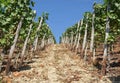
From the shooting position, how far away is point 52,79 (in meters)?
31.2

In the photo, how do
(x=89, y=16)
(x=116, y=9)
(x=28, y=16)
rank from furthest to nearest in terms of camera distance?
(x=89, y=16), (x=28, y=16), (x=116, y=9)

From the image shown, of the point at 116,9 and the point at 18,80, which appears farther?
the point at 116,9

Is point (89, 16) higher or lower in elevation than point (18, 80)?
higher

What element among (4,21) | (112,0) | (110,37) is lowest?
(110,37)

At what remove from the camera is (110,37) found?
3534 centimetres

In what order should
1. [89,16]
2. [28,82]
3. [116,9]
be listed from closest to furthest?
1. [28,82]
2. [116,9]
3. [89,16]

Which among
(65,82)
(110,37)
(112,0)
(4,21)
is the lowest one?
(65,82)

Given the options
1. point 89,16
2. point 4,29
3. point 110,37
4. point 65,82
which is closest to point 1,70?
point 4,29

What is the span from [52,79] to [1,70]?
321 inches

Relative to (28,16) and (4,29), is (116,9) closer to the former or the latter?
(28,16)

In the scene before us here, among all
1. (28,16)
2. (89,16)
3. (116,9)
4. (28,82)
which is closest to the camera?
(28,82)

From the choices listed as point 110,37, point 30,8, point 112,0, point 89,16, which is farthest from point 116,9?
point 89,16

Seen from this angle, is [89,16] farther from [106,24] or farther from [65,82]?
[65,82]

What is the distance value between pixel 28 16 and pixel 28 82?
11.2m
